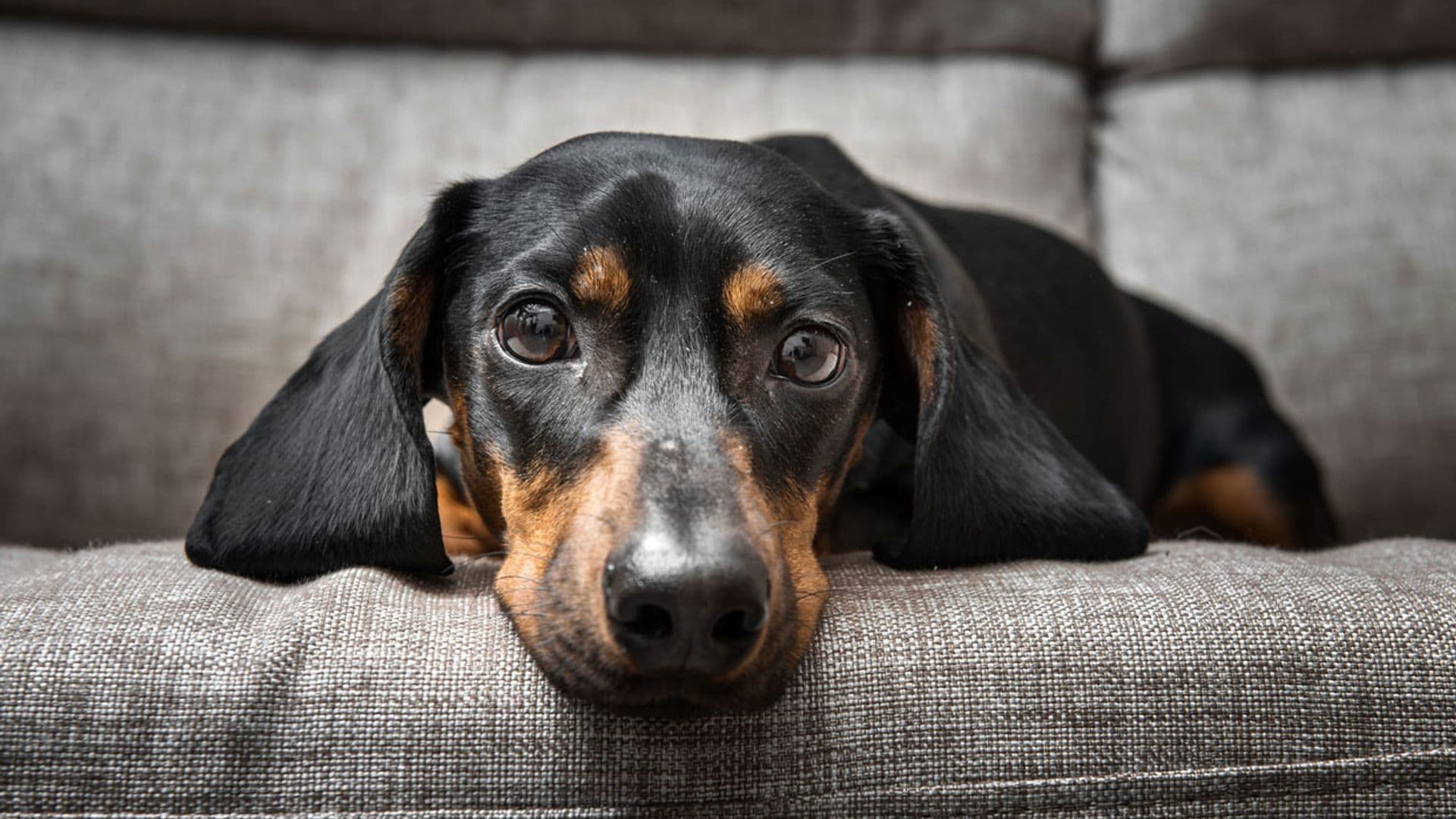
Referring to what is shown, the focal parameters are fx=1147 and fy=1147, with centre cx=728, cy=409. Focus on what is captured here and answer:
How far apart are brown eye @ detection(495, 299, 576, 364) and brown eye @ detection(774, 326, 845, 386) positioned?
323 mm

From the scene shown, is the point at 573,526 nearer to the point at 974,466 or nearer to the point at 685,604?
the point at 685,604

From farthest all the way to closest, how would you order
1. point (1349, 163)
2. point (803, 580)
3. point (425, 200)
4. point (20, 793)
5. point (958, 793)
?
Result: point (1349, 163) → point (425, 200) → point (803, 580) → point (958, 793) → point (20, 793)

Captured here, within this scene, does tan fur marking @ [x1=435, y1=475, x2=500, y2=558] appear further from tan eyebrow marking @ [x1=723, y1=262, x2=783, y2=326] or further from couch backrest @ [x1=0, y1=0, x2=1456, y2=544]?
couch backrest @ [x1=0, y1=0, x2=1456, y2=544]

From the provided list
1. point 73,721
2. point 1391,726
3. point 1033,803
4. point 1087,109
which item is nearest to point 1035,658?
point 1033,803

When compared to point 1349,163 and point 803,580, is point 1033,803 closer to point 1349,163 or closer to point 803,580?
point 803,580

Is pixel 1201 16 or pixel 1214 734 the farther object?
pixel 1201 16

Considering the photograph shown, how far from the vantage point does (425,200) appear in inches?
130

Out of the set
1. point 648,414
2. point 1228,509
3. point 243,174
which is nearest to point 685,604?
point 648,414

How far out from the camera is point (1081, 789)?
139 cm

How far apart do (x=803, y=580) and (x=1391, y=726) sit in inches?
30.1

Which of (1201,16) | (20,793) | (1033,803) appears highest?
(1201,16)

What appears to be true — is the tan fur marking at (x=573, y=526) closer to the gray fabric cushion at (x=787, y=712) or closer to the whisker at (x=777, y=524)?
the gray fabric cushion at (x=787, y=712)

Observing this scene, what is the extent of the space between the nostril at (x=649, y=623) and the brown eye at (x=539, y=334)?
21.8 inches

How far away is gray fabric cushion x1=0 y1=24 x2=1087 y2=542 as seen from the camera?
311 cm
